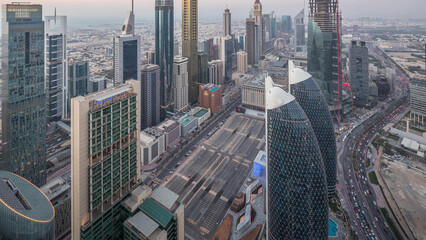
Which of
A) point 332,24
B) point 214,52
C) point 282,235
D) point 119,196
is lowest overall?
point 282,235

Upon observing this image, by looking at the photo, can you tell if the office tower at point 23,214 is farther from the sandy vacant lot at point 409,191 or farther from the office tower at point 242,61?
the office tower at point 242,61

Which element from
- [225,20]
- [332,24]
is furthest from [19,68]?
[225,20]

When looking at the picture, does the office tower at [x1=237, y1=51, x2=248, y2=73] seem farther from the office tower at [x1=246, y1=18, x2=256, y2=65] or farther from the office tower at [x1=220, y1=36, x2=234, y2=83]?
the office tower at [x1=220, y1=36, x2=234, y2=83]

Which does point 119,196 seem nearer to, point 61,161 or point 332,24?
point 61,161

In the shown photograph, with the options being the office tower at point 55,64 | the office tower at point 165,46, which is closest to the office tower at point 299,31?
the office tower at point 165,46

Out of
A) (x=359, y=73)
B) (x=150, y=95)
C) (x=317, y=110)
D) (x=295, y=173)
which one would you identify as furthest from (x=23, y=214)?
(x=359, y=73)

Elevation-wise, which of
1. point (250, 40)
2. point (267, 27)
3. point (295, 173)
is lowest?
point (295, 173)

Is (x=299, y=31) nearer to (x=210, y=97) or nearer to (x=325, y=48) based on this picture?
(x=325, y=48)
